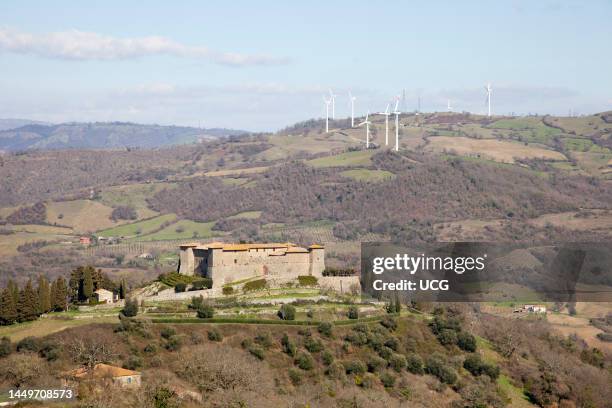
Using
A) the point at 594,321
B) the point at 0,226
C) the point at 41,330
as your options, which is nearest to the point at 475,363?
the point at 41,330

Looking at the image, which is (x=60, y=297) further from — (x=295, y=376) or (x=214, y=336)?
(x=295, y=376)

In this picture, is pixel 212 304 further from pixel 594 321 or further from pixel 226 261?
pixel 594 321

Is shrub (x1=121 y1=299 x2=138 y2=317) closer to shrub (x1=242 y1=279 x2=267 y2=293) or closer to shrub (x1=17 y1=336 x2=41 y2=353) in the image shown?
shrub (x1=17 y1=336 x2=41 y2=353)

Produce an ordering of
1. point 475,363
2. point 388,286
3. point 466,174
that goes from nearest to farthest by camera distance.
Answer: point 475,363
point 388,286
point 466,174

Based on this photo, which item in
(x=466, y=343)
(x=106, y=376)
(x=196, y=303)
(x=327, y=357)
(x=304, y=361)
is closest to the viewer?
(x=106, y=376)

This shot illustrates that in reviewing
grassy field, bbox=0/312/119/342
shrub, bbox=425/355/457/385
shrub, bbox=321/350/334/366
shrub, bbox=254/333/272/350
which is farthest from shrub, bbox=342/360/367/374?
grassy field, bbox=0/312/119/342

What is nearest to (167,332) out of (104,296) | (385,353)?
(104,296)
